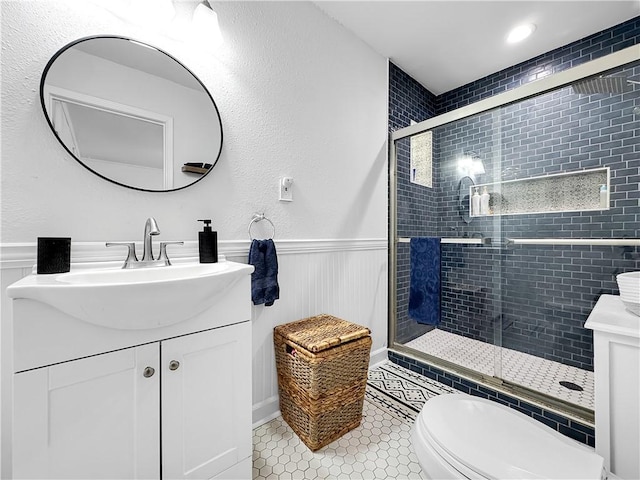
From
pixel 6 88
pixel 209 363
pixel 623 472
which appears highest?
pixel 6 88

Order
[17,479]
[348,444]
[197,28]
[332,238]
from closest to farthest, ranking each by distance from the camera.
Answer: [17,479], [197,28], [348,444], [332,238]

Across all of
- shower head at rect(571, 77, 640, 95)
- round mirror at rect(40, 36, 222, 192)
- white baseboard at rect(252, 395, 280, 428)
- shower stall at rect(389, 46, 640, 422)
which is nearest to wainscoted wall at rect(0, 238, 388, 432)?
white baseboard at rect(252, 395, 280, 428)

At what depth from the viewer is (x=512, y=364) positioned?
5.80ft

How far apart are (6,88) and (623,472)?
2.40 meters

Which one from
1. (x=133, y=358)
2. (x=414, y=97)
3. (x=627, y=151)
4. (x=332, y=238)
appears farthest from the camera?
(x=414, y=97)

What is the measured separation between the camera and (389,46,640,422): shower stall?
1501 millimetres

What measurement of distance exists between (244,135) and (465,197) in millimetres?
1664

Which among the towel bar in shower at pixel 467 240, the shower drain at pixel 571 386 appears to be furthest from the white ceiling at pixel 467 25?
the shower drain at pixel 571 386

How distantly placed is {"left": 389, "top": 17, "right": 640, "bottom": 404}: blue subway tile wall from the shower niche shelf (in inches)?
1.7

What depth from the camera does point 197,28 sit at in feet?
3.88

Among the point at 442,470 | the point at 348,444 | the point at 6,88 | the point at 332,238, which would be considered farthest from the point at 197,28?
the point at 348,444

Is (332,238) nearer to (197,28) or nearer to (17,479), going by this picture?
(197,28)

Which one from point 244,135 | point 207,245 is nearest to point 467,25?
point 244,135

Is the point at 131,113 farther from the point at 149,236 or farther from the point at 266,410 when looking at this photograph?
the point at 266,410
